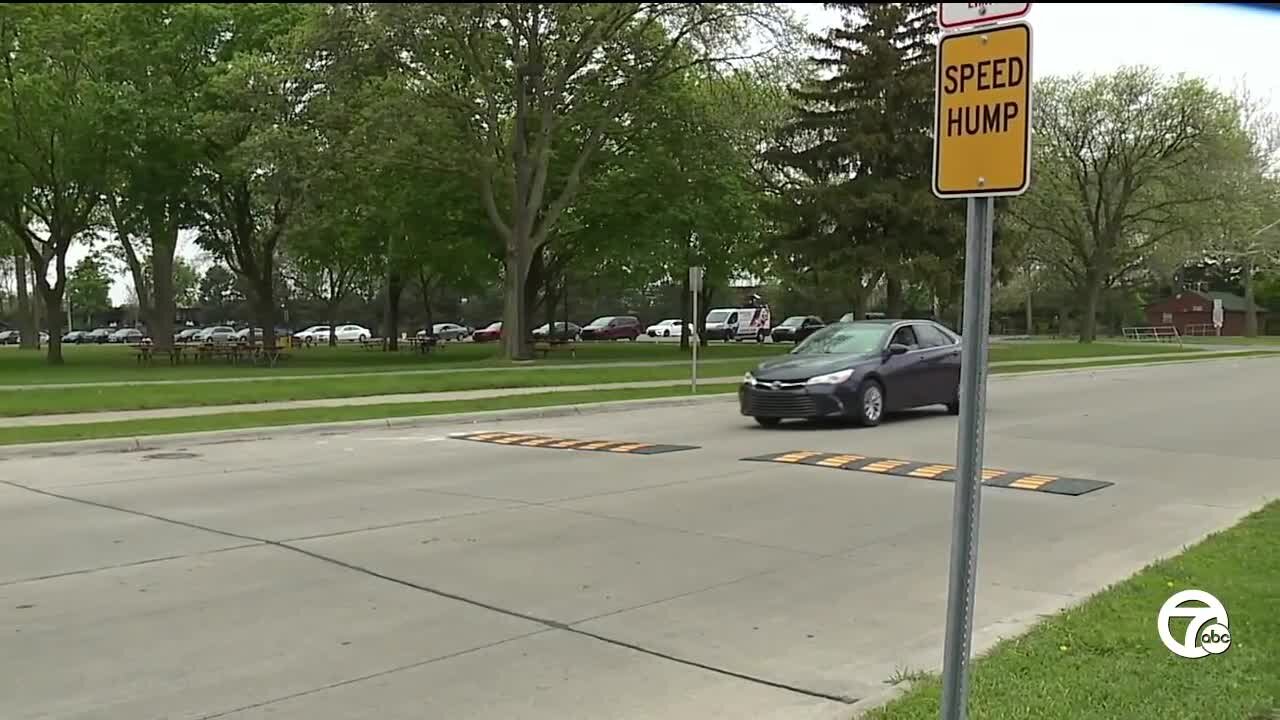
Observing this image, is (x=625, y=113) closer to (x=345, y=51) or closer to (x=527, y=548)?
(x=345, y=51)

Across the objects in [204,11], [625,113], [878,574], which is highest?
[204,11]

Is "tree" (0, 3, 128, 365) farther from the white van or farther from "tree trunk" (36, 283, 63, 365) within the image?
the white van

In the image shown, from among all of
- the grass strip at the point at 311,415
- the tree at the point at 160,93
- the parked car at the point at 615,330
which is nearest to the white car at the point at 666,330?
the parked car at the point at 615,330

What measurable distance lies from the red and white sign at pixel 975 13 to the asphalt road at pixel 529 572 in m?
2.78

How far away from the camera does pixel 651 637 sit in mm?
5820

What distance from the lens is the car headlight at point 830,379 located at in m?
15.4

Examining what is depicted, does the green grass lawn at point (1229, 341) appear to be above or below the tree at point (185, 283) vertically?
below

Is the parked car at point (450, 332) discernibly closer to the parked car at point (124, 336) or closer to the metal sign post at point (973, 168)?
the parked car at point (124, 336)

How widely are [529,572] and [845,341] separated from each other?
1037cm

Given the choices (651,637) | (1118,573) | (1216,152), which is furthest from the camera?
(1216,152)

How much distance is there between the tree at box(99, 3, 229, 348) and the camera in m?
35.2

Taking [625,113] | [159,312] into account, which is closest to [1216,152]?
[625,113]

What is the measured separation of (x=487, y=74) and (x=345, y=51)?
13.2 feet

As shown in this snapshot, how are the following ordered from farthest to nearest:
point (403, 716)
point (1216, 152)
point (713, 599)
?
point (1216, 152) < point (713, 599) < point (403, 716)
